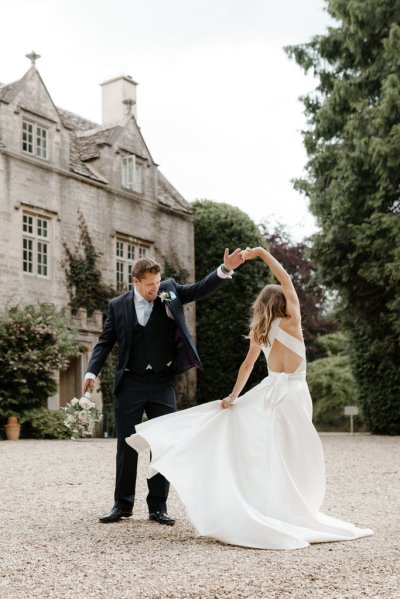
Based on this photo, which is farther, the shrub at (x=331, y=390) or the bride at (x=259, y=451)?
the shrub at (x=331, y=390)

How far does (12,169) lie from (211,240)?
7.22m

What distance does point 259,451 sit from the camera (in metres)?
5.06

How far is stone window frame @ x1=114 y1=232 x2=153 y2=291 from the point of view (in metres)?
20.3

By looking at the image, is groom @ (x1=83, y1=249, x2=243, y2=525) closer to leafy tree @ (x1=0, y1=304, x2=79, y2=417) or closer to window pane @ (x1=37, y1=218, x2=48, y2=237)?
leafy tree @ (x1=0, y1=304, x2=79, y2=417)

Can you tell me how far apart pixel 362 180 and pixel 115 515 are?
12348 mm

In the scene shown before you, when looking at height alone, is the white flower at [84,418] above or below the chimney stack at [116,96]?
below

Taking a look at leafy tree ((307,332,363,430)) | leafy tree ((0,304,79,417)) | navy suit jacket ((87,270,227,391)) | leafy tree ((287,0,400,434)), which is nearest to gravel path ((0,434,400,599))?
navy suit jacket ((87,270,227,391))

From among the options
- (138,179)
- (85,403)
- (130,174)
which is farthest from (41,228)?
(85,403)

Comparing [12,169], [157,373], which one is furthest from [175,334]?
[12,169]

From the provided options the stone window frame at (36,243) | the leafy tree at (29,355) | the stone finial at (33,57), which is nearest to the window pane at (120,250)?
the stone window frame at (36,243)

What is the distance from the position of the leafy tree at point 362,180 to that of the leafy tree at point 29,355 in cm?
591

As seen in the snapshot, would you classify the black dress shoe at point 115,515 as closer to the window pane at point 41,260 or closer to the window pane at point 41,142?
the window pane at point 41,260

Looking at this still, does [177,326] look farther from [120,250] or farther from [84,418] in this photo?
[120,250]

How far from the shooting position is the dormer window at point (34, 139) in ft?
60.1
